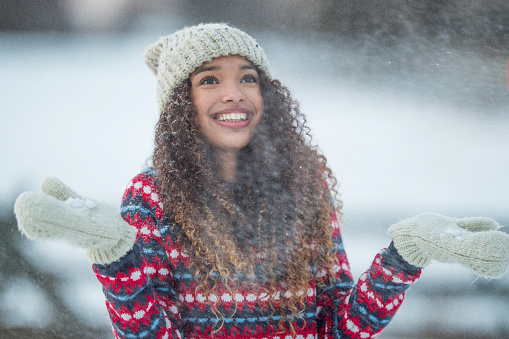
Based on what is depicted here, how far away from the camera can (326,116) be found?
5.78 ft

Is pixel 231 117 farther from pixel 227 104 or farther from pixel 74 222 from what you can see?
pixel 74 222

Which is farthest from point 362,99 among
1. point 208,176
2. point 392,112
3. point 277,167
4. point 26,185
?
point 26,185

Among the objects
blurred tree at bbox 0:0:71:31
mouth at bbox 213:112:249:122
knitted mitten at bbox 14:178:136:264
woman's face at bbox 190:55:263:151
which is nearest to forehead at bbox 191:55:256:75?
woman's face at bbox 190:55:263:151

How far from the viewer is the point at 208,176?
3.53ft

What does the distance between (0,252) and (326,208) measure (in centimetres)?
119

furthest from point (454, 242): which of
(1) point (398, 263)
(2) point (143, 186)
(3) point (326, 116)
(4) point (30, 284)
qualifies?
(4) point (30, 284)

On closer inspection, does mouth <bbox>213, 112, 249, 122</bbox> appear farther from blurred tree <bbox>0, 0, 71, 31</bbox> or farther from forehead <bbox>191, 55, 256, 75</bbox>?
blurred tree <bbox>0, 0, 71, 31</bbox>

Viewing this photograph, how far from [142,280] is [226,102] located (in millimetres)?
419

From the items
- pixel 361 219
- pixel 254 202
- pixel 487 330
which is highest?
pixel 361 219

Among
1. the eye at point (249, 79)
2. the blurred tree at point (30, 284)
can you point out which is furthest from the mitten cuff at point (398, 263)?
the blurred tree at point (30, 284)

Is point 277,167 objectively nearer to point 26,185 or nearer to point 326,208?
point 326,208

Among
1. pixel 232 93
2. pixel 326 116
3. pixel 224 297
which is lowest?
pixel 224 297

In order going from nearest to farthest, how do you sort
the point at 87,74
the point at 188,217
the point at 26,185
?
the point at 188,217 → the point at 26,185 → the point at 87,74

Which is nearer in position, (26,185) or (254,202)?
(254,202)
